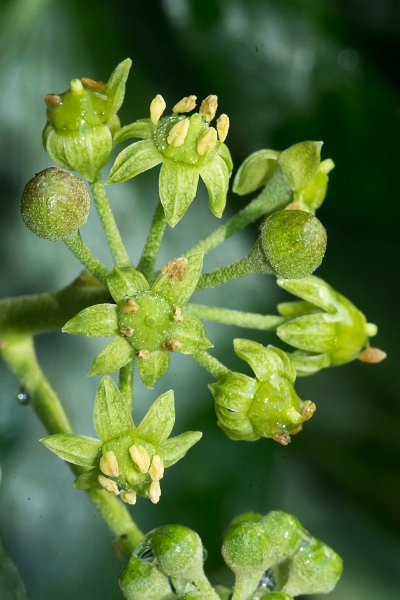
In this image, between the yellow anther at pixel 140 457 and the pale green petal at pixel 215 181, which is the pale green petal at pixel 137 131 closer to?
the pale green petal at pixel 215 181

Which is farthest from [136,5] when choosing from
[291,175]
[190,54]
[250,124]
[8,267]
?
[291,175]

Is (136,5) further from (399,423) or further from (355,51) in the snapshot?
(399,423)

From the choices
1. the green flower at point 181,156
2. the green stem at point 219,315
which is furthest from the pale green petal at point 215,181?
the green stem at point 219,315

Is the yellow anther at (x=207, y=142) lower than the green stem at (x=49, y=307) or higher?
higher

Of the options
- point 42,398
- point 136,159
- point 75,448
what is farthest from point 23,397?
point 136,159

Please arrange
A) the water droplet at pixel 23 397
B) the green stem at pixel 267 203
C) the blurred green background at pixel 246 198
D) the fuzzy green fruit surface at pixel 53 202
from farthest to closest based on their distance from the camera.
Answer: the blurred green background at pixel 246 198 → the water droplet at pixel 23 397 → the green stem at pixel 267 203 → the fuzzy green fruit surface at pixel 53 202

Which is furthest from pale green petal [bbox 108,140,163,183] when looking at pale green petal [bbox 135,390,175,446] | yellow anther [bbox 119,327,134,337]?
pale green petal [bbox 135,390,175,446]
